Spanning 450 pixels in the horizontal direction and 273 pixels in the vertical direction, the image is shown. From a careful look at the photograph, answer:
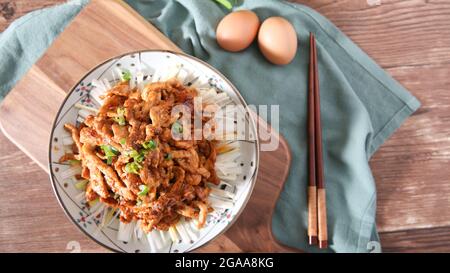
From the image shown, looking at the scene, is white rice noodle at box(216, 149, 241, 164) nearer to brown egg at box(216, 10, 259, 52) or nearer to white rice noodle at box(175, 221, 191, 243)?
white rice noodle at box(175, 221, 191, 243)

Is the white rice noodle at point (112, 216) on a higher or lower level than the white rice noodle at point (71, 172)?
lower

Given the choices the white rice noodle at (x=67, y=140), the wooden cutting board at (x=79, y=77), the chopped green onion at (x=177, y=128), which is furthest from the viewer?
the wooden cutting board at (x=79, y=77)

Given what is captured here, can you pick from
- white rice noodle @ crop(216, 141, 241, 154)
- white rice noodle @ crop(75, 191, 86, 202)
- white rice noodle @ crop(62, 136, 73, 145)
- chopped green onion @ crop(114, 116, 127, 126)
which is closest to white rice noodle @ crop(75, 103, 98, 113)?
white rice noodle @ crop(62, 136, 73, 145)

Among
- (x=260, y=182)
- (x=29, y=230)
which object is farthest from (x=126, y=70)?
(x=29, y=230)

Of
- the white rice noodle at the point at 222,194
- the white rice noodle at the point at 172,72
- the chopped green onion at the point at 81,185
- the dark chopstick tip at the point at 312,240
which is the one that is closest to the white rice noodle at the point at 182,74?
the white rice noodle at the point at 172,72

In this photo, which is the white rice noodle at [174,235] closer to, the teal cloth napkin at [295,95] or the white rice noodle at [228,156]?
the white rice noodle at [228,156]

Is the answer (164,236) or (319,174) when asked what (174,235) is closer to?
(164,236)
